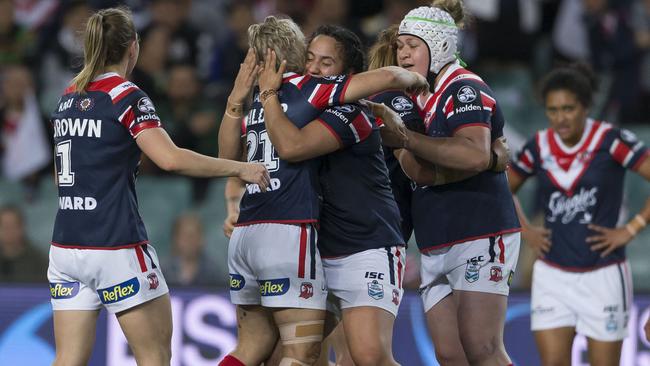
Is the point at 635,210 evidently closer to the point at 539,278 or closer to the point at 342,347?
the point at 539,278

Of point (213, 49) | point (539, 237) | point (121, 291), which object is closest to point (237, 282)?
point (121, 291)

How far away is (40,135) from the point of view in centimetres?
1031

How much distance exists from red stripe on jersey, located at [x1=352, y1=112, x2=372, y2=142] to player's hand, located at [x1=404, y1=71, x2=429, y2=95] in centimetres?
23

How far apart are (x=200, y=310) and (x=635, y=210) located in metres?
4.07

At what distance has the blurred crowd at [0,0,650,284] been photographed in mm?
10328

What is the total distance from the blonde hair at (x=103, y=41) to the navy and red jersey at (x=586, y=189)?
2.99m

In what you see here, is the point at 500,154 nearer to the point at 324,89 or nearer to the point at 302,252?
the point at 324,89


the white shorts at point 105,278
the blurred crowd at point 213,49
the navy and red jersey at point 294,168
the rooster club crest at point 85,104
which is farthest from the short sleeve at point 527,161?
the blurred crowd at point 213,49

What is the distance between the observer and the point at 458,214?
222 inches

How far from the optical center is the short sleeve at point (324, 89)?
501 cm

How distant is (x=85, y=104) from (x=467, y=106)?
5.88 ft

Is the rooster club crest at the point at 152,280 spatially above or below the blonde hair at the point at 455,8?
below

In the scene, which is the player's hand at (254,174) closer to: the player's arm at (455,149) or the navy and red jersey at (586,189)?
the player's arm at (455,149)

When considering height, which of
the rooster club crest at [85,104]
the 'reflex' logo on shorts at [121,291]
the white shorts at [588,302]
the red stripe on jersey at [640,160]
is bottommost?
the white shorts at [588,302]
